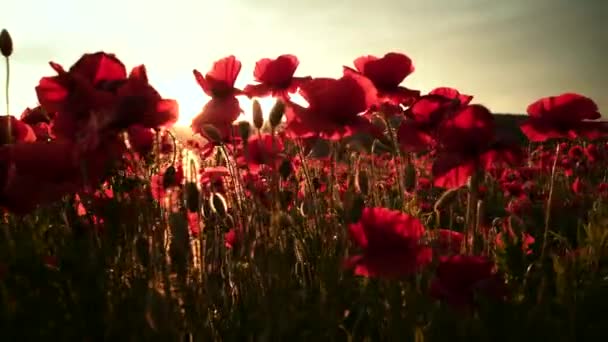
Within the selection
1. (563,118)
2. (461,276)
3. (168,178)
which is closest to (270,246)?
(168,178)

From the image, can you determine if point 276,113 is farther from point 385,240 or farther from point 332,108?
point 385,240

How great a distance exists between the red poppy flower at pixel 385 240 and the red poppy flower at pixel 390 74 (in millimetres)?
991

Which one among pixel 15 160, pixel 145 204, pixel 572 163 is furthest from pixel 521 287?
pixel 572 163

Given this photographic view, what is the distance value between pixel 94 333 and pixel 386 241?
790 millimetres

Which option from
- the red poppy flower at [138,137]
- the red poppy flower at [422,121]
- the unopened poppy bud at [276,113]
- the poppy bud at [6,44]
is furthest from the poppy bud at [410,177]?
the poppy bud at [6,44]

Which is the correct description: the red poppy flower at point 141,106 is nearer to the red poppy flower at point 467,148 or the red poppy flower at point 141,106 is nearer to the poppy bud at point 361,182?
the red poppy flower at point 467,148

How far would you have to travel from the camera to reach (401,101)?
99.2 inches

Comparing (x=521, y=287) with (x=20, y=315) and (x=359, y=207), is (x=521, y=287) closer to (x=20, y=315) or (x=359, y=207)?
(x=359, y=207)

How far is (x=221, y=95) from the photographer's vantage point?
98.2 inches

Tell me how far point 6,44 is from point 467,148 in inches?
72.7

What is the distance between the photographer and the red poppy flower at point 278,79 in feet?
8.90

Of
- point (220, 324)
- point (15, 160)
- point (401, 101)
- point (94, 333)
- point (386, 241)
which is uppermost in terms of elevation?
point (401, 101)

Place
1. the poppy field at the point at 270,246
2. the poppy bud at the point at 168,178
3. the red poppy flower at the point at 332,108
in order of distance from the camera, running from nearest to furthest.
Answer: the poppy field at the point at 270,246 → the poppy bud at the point at 168,178 → the red poppy flower at the point at 332,108

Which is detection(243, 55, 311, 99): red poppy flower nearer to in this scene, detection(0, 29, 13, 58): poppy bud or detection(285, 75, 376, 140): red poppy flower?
detection(285, 75, 376, 140): red poppy flower
